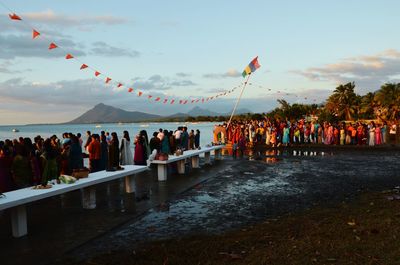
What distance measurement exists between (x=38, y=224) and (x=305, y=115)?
8280 centimetres

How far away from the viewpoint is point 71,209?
8641mm

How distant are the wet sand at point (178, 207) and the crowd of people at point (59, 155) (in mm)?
792

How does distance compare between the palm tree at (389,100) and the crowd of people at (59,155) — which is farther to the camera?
the palm tree at (389,100)

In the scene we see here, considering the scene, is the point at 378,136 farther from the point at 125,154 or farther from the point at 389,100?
the point at 389,100

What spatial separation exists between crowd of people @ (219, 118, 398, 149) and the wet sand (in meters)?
10.5

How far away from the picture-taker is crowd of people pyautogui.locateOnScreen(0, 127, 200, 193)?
28.0ft

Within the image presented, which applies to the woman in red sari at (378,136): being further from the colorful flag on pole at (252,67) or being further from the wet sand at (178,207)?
the wet sand at (178,207)

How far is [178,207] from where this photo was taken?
8664mm

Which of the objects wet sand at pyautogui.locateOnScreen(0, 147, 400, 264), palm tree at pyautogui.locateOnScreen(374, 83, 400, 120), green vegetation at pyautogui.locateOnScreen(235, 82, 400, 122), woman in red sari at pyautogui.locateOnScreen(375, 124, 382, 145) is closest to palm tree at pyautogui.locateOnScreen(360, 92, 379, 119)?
green vegetation at pyautogui.locateOnScreen(235, 82, 400, 122)

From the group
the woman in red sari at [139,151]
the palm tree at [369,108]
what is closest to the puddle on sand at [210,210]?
the woman in red sari at [139,151]

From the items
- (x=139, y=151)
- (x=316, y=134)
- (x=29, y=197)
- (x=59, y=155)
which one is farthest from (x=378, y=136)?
(x=29, y=197)

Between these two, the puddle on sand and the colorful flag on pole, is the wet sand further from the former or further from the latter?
the colorful flag on pole

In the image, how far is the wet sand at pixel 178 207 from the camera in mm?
6164

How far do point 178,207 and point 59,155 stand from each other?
4.36 metres
